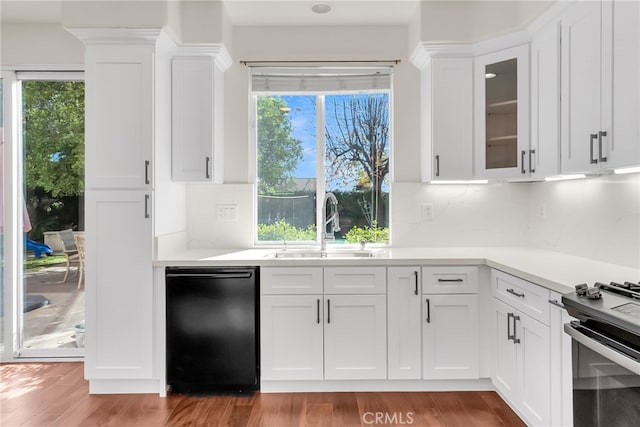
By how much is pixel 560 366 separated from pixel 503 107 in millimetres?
1670

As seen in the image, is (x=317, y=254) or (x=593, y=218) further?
(x=317, y=254)

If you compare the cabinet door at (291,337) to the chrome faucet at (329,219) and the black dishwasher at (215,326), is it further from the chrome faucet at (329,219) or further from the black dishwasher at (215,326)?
the chrome faucet at (329,219)

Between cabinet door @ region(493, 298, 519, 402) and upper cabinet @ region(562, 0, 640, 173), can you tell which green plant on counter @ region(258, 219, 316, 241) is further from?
upper cabinet @ region(562, 0, 640, 173)

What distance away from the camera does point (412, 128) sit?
10.6 feet

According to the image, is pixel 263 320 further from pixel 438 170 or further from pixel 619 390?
pixel 619 390

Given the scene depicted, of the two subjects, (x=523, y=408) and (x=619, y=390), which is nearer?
(x=619, y=390)

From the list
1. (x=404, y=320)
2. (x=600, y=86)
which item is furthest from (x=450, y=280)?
(x=600, y=86)

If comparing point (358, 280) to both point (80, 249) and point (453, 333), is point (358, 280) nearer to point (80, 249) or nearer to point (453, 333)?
point (453, 333)

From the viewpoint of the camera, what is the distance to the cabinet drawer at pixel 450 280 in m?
2.60

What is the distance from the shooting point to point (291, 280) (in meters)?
2.60

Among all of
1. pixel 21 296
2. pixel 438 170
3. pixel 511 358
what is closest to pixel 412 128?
pixel 438 170

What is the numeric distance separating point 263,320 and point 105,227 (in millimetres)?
1179

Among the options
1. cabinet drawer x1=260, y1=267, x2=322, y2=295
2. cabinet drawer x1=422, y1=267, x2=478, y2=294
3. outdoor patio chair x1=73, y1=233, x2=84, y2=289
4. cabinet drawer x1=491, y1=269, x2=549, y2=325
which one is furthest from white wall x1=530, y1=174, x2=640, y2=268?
outdoor patio chair x1=73, y1=233, x2=84, y2=289

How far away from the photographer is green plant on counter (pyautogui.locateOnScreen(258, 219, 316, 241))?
3.34m
